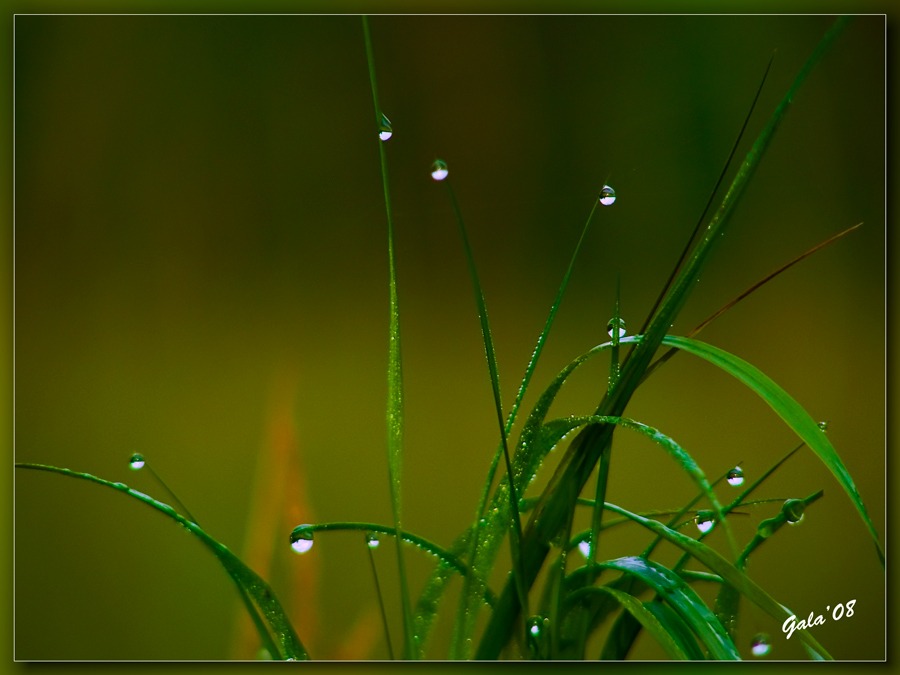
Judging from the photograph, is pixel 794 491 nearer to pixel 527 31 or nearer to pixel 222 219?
pixel 527 31

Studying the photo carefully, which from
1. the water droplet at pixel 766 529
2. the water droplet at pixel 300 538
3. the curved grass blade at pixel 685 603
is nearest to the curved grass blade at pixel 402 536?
the water droplet at pixel 300 538

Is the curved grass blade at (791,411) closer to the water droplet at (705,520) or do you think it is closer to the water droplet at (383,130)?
the water droplet at (705,520)

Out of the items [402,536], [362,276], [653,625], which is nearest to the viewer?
[653,625]

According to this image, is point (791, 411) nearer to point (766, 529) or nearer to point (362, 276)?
point (766, 529)

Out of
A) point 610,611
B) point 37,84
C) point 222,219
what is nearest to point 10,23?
point 37,84

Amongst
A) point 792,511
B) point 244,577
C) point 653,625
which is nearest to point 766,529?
point 792,511

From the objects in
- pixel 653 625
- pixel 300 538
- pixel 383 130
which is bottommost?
pixel 653 625

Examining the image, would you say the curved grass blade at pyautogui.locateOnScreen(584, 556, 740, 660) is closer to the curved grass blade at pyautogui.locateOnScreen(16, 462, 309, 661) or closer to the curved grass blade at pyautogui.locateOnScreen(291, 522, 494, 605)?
the curved grass blade at pyautogui.locateOnScreen(291, 522, 494, 605)
